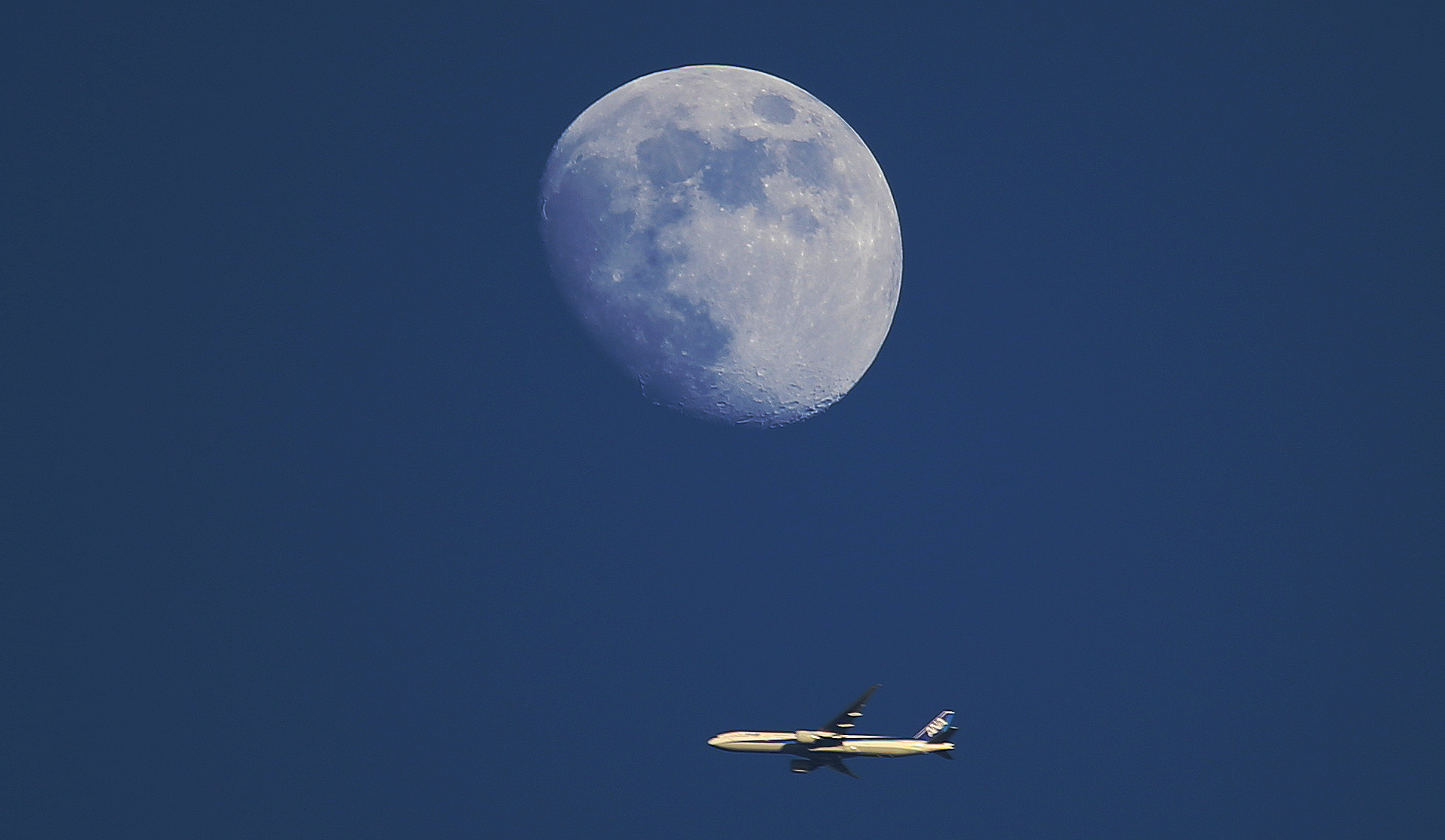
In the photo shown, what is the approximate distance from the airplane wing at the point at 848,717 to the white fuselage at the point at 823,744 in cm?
32

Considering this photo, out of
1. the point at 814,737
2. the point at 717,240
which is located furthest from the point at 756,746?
the point at 717,240

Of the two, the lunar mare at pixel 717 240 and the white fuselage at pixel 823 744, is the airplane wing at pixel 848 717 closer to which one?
the white fuselage at pixel 823 744

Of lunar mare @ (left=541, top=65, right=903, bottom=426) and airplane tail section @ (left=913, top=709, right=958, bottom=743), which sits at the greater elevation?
lunar mare @ (left=541, top=65, right=903, bottom=426)

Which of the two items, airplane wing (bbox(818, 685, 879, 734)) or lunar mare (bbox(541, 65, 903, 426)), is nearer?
lunar mare (bbox(541, 65, 903, 426))

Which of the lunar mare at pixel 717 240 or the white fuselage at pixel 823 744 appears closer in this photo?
the lunar mare at pixel 717 240

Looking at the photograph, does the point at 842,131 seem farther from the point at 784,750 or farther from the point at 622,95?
the point at 784,750

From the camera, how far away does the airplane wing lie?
194 ft

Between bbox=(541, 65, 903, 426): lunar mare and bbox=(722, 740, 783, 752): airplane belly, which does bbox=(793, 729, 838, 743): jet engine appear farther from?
Result: bbox=(541, 65, 903, 426): lunar mare

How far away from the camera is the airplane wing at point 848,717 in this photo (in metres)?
59.2

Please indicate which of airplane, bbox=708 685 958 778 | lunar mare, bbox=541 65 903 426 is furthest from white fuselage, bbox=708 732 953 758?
lunar mare, bbox=541 65 903 426

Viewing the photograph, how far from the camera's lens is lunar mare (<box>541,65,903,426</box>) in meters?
49.2

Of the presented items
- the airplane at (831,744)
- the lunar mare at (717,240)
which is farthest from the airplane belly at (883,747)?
the lunar mare at (717,240)

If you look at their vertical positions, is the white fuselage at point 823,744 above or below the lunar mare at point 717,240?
below

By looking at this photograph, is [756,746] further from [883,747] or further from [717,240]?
[717,240]
